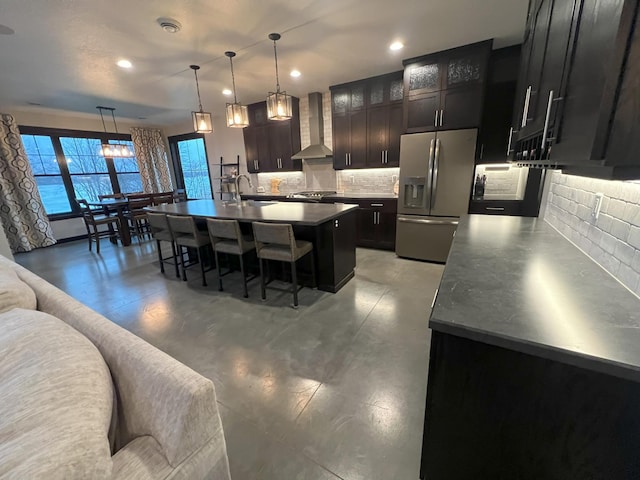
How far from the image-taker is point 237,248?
2.81 meters

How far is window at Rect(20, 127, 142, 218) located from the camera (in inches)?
211

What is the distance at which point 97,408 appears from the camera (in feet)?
2.22

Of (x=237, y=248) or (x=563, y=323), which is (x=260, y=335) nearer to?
(x=237, y=248)

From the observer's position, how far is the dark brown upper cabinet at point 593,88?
26.3 inches

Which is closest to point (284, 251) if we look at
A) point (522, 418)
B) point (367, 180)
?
point (522, 418)

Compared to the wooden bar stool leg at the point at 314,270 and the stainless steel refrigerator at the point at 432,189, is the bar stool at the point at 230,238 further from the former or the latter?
the stainless steel refrigerator at the point at 432,189

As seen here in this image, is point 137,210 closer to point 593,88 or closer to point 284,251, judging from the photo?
point 284,251

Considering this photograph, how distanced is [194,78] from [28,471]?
446 centimetres

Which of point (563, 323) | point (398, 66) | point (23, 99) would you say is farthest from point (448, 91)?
point (23, 99)

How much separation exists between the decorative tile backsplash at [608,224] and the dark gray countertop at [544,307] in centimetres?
5

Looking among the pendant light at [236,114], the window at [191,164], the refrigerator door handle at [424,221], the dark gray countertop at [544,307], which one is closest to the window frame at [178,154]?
the window at [191,164]

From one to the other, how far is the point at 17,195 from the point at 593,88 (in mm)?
7795

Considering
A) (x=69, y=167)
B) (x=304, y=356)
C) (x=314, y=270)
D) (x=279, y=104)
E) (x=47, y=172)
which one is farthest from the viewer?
(x=69, y=167)

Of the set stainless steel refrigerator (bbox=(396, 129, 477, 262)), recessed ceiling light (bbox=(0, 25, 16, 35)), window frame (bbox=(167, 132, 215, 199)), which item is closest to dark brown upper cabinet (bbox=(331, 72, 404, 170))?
stainless steel refrigerator (bbox=(396, 129, 477, 262))
